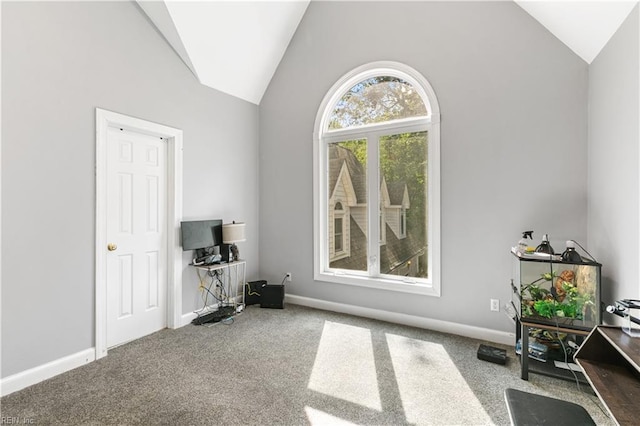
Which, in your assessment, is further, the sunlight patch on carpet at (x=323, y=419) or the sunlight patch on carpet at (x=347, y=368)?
the sunlight patch on carpet at (x=347, y=368)

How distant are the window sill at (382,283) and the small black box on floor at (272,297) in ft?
1.68

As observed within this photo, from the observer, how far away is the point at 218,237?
3.64 metres

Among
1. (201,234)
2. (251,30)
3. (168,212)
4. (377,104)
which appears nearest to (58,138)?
(168,212)

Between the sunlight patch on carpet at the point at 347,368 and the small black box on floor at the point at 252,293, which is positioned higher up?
the small black box on floor at the point at 252,293

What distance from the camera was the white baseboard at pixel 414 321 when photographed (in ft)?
9.62

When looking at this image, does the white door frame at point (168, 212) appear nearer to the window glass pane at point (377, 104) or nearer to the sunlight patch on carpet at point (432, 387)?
the window glass pane at point (377, 104)

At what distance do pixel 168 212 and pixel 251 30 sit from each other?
91.1 inches

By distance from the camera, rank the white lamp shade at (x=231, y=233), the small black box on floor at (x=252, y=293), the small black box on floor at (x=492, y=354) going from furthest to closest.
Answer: the small black box on floor at (x=252, y=293)
the white lamp shade at (x=231, y=233)
the small black box on floor at (x=492, y=354)

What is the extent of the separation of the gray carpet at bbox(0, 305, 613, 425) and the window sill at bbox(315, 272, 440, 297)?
0.43 m

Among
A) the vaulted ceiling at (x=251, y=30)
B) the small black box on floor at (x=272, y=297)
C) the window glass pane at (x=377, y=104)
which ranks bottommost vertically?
the small black box on floor at (x=272, y=297)

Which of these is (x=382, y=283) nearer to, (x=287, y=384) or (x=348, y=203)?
(x=348, y=203)

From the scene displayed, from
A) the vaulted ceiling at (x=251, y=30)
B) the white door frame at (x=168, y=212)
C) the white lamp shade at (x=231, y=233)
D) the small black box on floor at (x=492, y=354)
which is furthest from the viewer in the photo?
the white lamp shade at (x=231, y=233)

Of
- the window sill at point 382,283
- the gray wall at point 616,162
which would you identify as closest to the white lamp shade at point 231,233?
the window sill at point 382,283

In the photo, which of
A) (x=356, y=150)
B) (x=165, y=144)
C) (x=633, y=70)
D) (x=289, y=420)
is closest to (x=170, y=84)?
(x=165, y=144)
